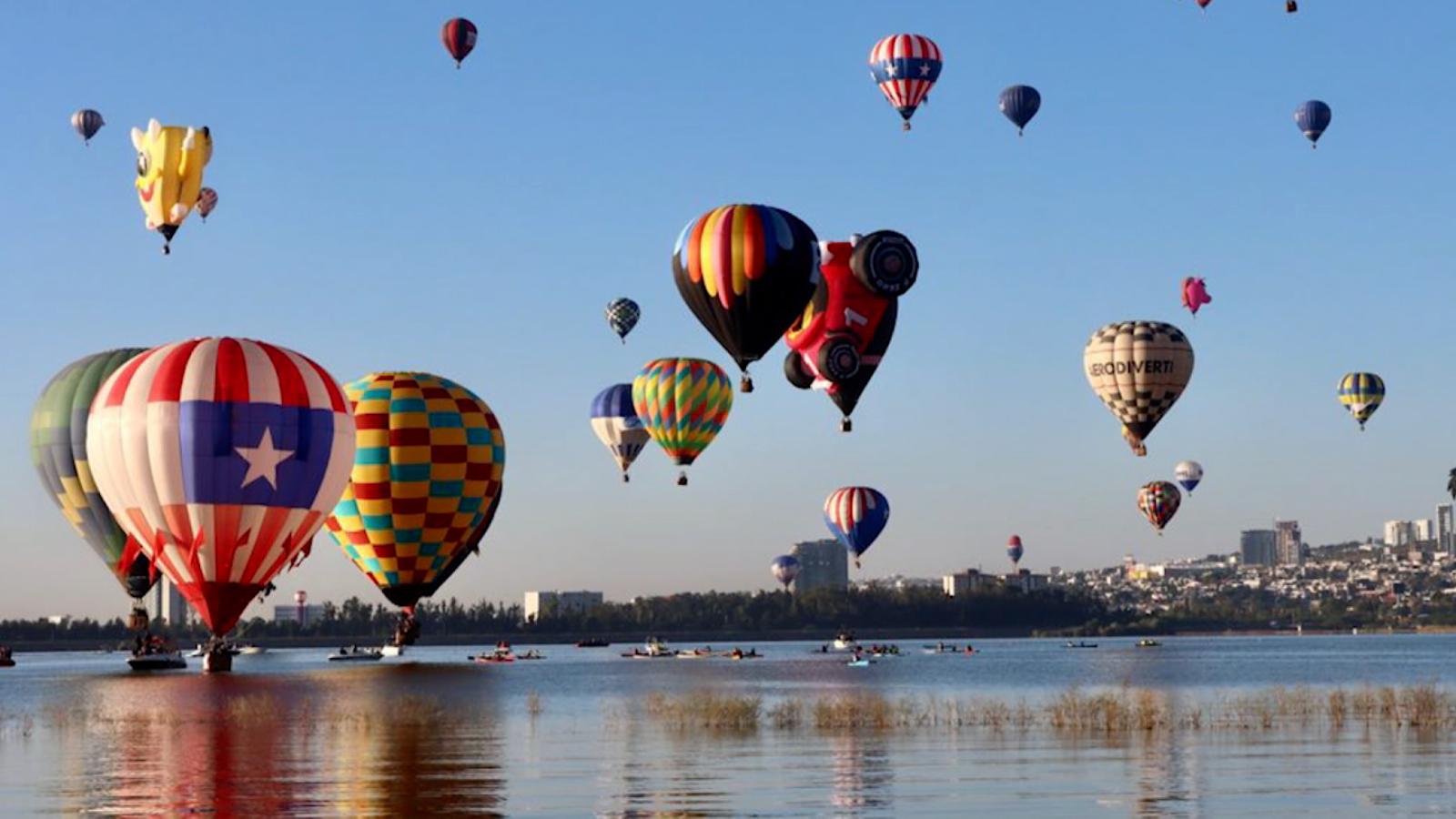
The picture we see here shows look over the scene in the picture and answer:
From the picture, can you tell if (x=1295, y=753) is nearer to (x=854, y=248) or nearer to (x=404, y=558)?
(x=854, y=248)

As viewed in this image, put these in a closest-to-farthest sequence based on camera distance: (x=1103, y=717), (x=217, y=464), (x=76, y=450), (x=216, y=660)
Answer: (x=1103, y=717) → (x=217, y=464) → (x=216, y=660) → (x=76, y=450)

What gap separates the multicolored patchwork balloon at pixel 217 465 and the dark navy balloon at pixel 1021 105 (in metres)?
39.7

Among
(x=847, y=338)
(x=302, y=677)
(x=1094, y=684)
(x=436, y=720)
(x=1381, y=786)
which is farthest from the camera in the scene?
(x=302, y=677)

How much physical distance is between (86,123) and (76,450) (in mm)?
29836

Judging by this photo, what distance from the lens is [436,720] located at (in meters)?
63.9

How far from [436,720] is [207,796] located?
26197 millimetres

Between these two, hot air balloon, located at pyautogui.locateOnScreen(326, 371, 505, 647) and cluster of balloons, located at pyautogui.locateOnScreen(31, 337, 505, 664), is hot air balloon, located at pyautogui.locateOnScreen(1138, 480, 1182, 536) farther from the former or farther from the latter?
cluster of balloons, located at pyautogui.locateOnScreen(31, 337, 505, 664)

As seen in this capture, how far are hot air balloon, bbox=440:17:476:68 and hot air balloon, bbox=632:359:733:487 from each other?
1705 cm

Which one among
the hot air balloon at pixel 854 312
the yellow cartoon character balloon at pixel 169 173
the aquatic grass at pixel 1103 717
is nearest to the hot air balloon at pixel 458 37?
the yellow cartoon character balloon at pixel 169 173

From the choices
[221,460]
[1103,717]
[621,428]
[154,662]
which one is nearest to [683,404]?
[621,428]

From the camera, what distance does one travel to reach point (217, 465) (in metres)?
64.0

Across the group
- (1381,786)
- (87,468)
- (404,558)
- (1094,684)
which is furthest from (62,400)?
(1381,786)

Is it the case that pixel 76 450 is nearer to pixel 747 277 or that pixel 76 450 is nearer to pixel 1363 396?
pixel 747 277

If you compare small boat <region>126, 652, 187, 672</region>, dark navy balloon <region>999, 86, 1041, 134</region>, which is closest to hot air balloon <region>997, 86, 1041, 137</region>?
dark navy balloon <region>999, 86, 1041, 134</region>
